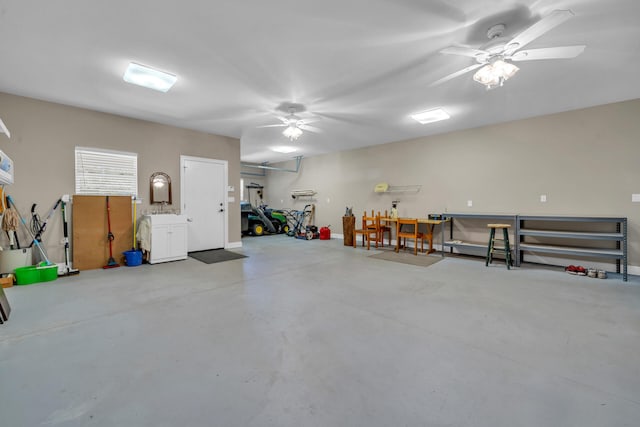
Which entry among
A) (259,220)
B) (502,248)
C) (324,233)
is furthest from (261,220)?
(502,248)

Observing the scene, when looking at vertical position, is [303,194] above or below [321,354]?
above

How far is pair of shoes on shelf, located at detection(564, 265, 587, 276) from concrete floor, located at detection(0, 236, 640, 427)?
57 cm

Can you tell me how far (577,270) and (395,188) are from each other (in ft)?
12.6

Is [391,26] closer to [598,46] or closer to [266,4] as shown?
[266,4]

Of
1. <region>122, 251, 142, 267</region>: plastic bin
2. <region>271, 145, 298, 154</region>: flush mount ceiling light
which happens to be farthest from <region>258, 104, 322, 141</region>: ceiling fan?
<region>122, 251, 142, 267</region>: plastic bin

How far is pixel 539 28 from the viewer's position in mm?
2230

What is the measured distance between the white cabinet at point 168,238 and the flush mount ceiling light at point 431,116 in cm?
487

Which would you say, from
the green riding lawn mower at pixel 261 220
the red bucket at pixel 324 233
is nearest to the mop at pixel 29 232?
the green riding lawn mower at pixel 261 220

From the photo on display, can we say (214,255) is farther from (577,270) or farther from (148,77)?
(577,270)

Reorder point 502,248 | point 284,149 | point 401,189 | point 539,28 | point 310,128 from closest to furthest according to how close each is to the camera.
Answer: point 539,28, point 502,248, point 310,128, point 401,189, point 284,149

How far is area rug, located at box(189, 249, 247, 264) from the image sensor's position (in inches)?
210

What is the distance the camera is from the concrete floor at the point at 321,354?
1484 mm

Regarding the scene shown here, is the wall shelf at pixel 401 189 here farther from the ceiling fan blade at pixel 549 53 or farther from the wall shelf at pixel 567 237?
the ceiling fan blade at pixel 549 53

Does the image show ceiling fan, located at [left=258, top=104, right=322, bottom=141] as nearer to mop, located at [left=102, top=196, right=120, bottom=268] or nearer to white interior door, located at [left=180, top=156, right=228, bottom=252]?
white interior door, located at [left=180, top=156, right=228, bottom=252]
